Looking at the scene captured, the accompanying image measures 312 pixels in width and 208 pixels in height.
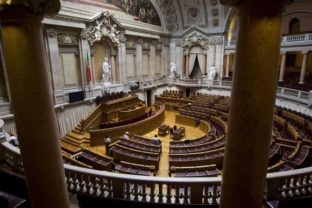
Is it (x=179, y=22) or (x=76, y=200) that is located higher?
(x=179, y=22)

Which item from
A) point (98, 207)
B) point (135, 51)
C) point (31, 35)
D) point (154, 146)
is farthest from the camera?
point (135, 51)

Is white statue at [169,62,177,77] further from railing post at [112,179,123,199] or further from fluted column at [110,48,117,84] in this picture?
railing post at [112,179,123,199]

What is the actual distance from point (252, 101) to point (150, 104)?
20071 millimetres

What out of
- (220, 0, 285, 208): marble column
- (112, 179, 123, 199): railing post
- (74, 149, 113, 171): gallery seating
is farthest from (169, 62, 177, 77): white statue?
(220, 0, 285, 208): marble column

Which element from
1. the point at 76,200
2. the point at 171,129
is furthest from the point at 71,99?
the point at 76,200

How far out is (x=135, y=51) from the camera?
19203 millimetres

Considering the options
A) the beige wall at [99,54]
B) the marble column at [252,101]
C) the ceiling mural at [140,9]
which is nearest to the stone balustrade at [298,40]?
the ceiling mural at [140,9]

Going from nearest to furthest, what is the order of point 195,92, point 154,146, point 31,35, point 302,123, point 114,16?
point 31,35 → point 154,146 → point 302,123 → point 114,16 → point 195,92

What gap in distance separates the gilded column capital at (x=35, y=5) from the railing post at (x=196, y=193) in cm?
334

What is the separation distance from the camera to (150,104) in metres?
21.8

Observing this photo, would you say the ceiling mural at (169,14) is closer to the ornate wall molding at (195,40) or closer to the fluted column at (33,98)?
the ornate wall molding at (195,40)

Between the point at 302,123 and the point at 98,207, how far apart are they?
11416 mm

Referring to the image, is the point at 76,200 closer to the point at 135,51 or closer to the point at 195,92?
the point at 135,51

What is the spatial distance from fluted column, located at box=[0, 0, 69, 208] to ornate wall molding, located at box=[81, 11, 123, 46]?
12539mm
